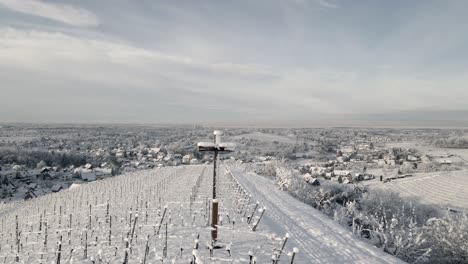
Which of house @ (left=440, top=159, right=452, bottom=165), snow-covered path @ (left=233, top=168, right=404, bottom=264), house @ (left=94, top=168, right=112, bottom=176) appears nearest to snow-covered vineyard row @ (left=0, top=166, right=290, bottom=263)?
snow-covered path @ (left=233, top=168, right=404, bottom=264)

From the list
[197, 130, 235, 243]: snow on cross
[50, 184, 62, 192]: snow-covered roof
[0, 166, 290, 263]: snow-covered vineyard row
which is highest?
[197, 130, 235, 243]: snow on cross

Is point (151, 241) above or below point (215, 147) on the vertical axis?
below

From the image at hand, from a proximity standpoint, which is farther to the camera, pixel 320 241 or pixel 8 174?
pixel 8 174

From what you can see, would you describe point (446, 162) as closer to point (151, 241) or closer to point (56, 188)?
point (56, 188)

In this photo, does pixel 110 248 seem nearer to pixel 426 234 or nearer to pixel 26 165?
pixel 426 234

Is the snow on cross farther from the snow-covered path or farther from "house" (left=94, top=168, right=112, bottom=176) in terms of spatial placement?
"house" (left=94, top=168, right=112, bottom=176)

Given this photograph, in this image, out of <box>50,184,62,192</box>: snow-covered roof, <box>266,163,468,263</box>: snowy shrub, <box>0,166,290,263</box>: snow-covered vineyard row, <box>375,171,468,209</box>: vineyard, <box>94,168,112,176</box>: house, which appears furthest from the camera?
<box>94,168,112,176</box>: house

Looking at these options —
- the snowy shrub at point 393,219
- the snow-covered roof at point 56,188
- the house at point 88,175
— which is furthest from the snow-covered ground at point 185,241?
the house at point 88,175

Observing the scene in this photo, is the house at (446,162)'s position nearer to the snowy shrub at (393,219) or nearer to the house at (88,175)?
the snowy shrub at (393,219)

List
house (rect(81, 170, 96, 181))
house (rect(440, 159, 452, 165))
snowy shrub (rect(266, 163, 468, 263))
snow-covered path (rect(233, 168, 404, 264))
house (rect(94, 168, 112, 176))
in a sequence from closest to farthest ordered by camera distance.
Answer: snow-covered path (rect(233, 168, 404, 264)) → snowy shrub (rect(266, 163, 468, 263)) → house (rect(81, 170, 96, 181)) → house (rect(94, 168, 112, 176)) → house (rect(440, 159, 452, 165))

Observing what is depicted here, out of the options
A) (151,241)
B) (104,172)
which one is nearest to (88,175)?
(104,172)

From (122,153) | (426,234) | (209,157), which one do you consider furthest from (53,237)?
(122,153)
